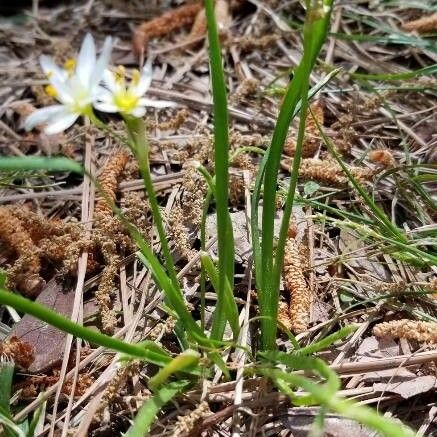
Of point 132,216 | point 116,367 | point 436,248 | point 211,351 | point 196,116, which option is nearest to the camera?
point 211,351

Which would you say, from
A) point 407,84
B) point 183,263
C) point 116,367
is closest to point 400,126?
point 407,84

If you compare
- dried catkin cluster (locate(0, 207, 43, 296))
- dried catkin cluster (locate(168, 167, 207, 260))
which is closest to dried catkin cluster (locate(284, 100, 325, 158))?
dried catkin cluster (locate(168, 167, 207, 260))

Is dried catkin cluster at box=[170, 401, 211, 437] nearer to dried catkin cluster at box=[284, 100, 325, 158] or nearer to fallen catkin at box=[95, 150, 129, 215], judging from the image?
fallen catkin at box=[95, 150, 129, 215]

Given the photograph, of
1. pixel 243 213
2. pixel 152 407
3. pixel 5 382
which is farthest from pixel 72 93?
pixel 243 213

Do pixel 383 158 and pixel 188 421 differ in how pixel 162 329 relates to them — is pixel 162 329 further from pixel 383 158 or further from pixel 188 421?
pixel 383 158

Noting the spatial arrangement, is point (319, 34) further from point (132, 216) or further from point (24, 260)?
point (24, 260)

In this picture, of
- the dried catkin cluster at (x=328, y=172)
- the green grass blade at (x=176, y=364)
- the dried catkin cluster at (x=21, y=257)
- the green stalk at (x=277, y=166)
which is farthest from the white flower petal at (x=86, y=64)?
the dried catkin cluster at (x=328, y=172)

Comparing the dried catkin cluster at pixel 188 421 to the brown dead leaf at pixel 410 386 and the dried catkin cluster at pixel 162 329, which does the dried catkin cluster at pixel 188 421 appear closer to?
the dried catkin cluster at pixel 162 329

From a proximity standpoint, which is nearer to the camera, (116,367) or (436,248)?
(116,367)
